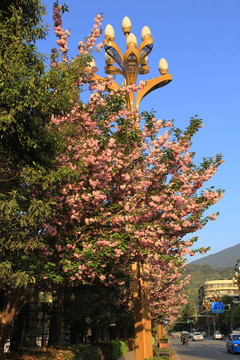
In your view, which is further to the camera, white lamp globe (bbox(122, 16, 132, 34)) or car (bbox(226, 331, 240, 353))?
car (bbox(226, 331, 240, 353))

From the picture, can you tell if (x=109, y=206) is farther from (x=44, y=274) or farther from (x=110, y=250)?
(x=44, y=274)

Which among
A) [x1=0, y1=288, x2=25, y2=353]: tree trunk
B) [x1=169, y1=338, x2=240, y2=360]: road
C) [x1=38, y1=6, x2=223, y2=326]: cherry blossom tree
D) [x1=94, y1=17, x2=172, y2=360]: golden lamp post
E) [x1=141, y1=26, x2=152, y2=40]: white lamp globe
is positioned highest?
[x1=141, y1=26, x2=152, y2=40]: white lamp globe

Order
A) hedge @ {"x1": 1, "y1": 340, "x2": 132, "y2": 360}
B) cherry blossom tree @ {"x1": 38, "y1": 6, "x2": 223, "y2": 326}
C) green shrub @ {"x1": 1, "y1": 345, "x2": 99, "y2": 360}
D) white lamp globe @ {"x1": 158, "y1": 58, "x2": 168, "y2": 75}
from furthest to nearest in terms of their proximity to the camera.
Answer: white lamp globe @ {"x1": 158, "y1": 58, "x2": 168, "y2": 75}, hedge @ {"x1": 1, "y1": 340, "x2": 132, "y2": 360}, green shrub @ {"x1": 1, "y1": 345, "x2": 99, "y2": 360}, cherry blossom tree @ {"x1": 38, "y1": 6, "x2": 223, "y2": 326}

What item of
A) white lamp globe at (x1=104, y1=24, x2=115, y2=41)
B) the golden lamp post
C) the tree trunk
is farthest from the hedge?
white lamp globe at (x1=104, y1=24, x2=115, y2=41)

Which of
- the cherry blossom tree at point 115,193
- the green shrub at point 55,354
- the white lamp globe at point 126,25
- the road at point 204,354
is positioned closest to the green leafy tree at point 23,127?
the cherry blossom tree at point 115,193

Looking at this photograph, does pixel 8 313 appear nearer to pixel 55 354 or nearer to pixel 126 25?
pixel 55 354

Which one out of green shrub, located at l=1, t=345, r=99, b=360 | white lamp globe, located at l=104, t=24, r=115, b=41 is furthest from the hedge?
white lamp globe, located at l=104, t=24, r=115, b=41

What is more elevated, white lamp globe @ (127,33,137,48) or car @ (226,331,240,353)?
white lamp globe @ (127,33,137,48)

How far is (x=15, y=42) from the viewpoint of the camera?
7387mm

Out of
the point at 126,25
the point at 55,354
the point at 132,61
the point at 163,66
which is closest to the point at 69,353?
the point at 55,354

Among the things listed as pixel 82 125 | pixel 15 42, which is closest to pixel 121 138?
pixel 82 125

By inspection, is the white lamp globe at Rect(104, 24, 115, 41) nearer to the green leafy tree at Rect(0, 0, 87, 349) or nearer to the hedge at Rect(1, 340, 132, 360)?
the green leafy tree at Rect(0, 0, 87, 349)

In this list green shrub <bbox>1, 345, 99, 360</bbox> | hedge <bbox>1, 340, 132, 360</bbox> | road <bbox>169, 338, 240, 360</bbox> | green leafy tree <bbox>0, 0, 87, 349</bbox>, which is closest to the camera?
green leafy tree <bbox>0, 0, 87, 349</bbox>

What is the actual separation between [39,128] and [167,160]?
4.24 m
